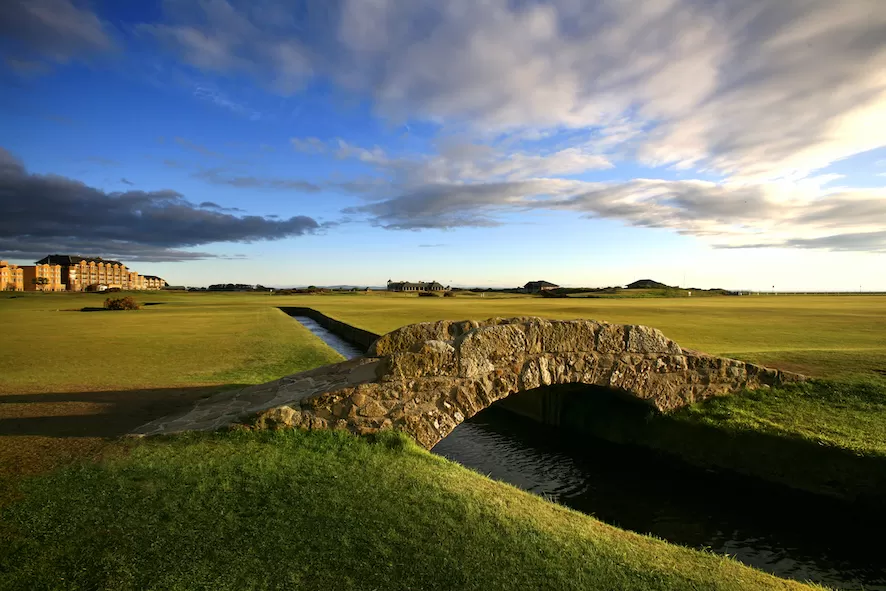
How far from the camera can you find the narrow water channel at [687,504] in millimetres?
9125

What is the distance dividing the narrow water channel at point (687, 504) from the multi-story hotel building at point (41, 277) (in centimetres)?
15405

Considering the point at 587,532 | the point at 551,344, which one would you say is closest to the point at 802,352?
the point at 551,344

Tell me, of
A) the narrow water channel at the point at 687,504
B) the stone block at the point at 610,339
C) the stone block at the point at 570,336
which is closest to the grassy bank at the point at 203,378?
the narrow water channel at the point at 687,504

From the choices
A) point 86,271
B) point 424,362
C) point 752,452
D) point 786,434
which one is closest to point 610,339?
point 752,452

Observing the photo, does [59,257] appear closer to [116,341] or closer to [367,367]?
[116,341]

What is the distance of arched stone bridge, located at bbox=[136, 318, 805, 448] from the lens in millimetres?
10422

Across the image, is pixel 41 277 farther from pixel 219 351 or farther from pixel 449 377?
pixel 449 377

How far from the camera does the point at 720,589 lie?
6.30 metres

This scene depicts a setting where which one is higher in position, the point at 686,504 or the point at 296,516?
the point at 296,516

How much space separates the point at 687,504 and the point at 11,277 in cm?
16291

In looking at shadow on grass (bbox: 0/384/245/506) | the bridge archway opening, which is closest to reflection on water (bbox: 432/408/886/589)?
the bridge archway opening

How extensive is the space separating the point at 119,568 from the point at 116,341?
26.9 metres

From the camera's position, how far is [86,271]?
14600 cm

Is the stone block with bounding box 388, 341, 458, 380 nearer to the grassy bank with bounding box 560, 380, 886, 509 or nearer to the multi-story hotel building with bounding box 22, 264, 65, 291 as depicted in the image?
the grassy bank with bounding box 560, 380, 886, 509
